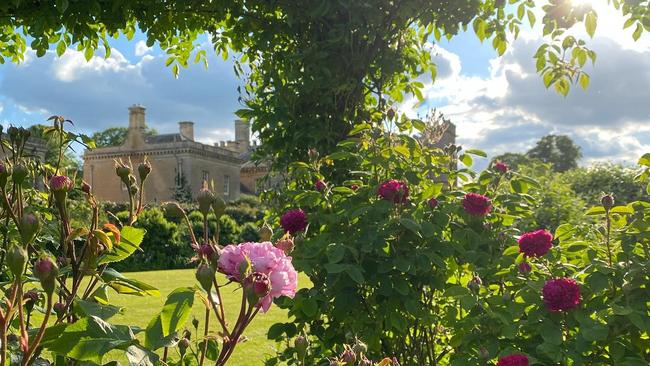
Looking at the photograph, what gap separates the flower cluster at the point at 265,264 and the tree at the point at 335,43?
2.71 meters

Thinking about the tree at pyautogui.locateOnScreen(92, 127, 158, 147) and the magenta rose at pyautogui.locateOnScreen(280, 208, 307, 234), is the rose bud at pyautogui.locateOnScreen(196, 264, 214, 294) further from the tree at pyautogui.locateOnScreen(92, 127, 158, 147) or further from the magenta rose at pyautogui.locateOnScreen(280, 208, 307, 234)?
the tree at pyautogui.locateOnScreen(92, 127, 158, 147)

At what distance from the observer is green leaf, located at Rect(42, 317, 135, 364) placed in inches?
40.4

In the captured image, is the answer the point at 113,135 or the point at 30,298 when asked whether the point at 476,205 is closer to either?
the point at 30,298

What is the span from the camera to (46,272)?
966mm

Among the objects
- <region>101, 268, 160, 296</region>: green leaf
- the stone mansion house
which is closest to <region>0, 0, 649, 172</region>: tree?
<region>101, 268, 160, 296</region>: green leaf

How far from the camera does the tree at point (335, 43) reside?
3.86 m

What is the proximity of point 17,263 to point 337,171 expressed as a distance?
302cm

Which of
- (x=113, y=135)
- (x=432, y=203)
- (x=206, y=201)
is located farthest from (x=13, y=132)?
(x=113, y=135)

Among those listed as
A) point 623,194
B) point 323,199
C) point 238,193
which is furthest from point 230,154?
point 323,199

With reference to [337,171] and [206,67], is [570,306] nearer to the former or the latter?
[337,171]

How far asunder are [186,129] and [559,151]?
33.6 m

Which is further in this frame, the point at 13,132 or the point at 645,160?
the point at 645,160

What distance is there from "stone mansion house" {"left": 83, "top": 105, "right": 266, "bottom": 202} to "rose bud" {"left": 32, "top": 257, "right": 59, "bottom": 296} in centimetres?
3413

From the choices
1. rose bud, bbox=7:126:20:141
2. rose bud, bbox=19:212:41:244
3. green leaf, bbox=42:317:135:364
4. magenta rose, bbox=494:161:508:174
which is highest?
magenta rose, bbox=494:161:508:174
